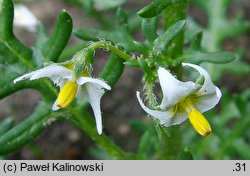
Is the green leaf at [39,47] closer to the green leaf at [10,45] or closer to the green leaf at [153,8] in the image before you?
the green leaf at [10,45]

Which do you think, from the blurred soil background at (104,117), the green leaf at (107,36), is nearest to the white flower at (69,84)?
the green leaf at (107,36)

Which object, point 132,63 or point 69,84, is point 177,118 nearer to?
point 132,63
